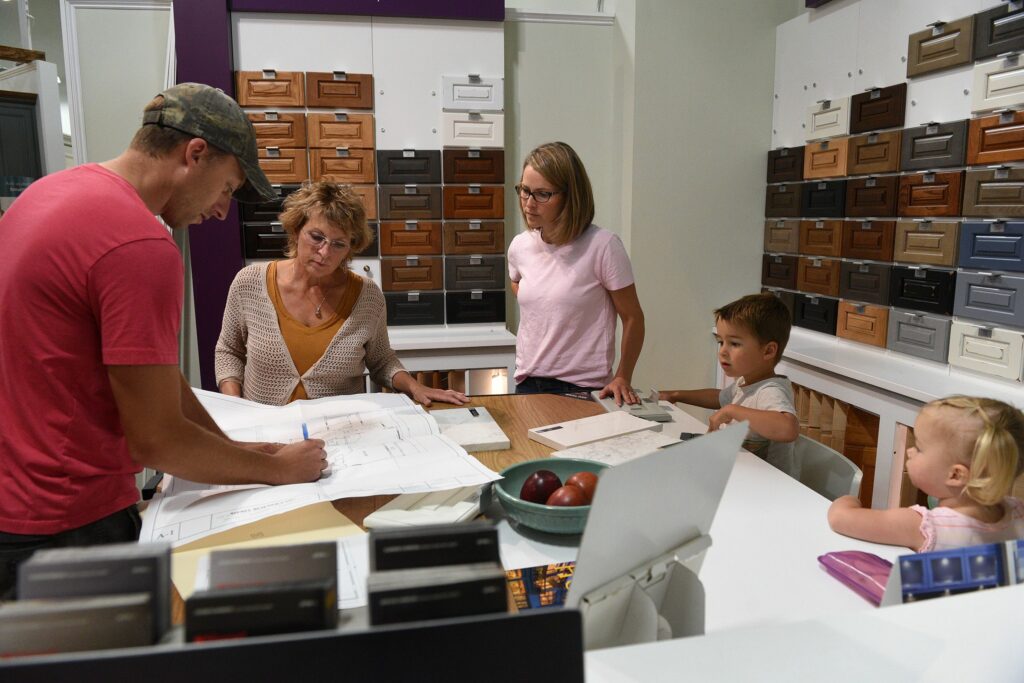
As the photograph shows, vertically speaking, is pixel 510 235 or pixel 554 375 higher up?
pixel 510 235

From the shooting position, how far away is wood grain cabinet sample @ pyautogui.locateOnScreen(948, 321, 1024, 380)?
2.46 meters

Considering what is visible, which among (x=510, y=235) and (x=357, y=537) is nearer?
(x=357, y=537)

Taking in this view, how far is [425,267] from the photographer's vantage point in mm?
3891

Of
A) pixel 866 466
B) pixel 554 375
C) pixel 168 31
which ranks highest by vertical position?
pixel 168 31

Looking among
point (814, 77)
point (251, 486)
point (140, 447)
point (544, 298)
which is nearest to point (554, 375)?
point (544, 298)

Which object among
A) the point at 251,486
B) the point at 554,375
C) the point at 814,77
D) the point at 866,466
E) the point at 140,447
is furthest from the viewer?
the point at 814,77

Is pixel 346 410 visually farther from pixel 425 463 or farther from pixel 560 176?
pixel 560 176

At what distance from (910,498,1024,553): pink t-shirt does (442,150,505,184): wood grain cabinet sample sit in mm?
3114

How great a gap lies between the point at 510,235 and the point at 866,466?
7.17 feet

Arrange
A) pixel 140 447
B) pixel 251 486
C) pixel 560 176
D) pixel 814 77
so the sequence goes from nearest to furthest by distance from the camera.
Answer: pixel 140 447, pixel 251 486, pixel 560 176, pixel 814 77

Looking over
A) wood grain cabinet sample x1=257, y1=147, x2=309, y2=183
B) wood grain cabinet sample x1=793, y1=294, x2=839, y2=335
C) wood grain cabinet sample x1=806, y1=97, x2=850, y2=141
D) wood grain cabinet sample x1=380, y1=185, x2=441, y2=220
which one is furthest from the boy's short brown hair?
wood grain cabinet sample x1=257, y1=147, x2=309, y2=183

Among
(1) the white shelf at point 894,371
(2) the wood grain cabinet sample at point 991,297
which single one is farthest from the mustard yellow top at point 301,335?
(2) the wood grain cabinet sample at point 991,297

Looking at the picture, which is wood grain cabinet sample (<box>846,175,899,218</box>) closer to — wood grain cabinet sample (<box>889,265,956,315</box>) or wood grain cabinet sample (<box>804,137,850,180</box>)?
wood grain cabinet sample (<box>804,137,850,180</box>)

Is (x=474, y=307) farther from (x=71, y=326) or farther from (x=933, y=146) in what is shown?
(x=71, y=326)
